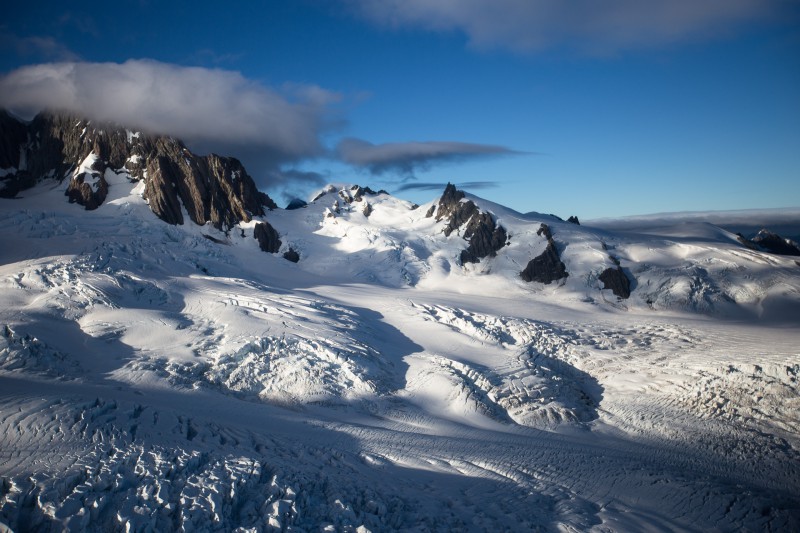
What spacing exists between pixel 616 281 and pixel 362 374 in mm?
44201

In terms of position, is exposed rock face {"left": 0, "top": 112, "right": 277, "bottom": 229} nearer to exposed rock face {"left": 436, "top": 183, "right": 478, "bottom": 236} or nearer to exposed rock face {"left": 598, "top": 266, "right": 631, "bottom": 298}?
exposed rock face {"left": 436, "top": 183, "right": 478, "bottom": 236}

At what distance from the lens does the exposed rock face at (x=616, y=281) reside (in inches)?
2386

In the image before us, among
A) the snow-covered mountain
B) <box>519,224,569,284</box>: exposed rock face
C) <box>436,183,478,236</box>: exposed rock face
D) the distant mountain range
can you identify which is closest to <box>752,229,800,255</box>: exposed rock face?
the distant mountain range

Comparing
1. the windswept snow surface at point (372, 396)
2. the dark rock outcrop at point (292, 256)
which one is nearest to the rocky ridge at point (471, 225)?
the windswept snow surface at point (372, 396)

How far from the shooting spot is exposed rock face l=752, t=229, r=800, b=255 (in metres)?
84.4

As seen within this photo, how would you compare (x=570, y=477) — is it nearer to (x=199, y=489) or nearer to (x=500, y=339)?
(x=199, y=489)

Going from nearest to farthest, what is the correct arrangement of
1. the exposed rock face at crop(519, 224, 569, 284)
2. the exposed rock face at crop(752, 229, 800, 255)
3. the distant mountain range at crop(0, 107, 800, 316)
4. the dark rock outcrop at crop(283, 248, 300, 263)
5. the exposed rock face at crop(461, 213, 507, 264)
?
the distant mountain range at crop(0, 107, 800, 316)
the exposed rock face at crop(519, 224, 569, 284)
the dark rock outcrop at crop(283, 248, 300, 263)
the exposed rock face at crop(461, 213, 507, 264)
the exposed rock face at crop(752, 229, 800, 255)

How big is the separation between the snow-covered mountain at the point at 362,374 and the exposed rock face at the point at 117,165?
53 cm

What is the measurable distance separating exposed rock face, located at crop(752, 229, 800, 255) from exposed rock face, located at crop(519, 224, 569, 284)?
48.1 m

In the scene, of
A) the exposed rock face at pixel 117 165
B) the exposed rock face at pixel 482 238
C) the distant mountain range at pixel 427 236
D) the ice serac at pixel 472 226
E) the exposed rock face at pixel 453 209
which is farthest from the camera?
the exposed rock face at pixel 453 209

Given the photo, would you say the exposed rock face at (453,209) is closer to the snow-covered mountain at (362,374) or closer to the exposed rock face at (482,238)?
the exposed rock face at (482,238)

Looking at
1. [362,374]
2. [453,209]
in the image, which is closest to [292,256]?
[453,209]

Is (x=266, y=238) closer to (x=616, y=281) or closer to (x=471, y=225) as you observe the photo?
(x=471, y=225)

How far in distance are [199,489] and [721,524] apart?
67.7 ft
